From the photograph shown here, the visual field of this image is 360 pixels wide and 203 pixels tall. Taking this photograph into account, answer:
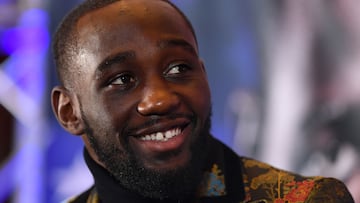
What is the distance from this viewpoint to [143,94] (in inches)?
39.9

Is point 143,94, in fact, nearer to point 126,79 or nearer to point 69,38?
point 126,79

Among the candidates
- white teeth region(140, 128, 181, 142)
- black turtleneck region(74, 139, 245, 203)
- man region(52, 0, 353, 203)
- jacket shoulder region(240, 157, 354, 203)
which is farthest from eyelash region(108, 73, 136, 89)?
jacket shoulder region(240, 157, 354, 203)

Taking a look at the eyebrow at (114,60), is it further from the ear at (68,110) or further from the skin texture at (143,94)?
the ear at (68,110)

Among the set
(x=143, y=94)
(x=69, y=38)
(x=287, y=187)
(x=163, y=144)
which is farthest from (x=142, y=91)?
(x=287, y=187)

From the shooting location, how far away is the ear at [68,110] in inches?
46.4

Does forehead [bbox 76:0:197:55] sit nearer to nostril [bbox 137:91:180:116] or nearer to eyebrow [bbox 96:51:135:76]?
eyebrow [bbox 96:51:135:76]

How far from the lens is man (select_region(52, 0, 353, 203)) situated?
1.02 metres

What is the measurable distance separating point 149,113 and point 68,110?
0.29 m

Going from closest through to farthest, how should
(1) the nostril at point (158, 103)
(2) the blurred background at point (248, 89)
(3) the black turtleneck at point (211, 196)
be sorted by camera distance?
(1) the nostril at point (158, 103)
(3) the black turtleneck at point (211, 196)
(2) the blurred background at point (248, 89)

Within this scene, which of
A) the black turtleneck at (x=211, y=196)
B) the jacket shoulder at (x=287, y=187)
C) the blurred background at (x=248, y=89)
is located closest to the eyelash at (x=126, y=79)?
the black turtleneck at (x=211, y=196)

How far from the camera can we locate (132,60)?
103cm

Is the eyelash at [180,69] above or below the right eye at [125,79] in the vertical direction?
above

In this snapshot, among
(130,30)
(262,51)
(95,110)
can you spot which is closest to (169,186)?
(95,110)

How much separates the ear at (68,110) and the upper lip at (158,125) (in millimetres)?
196
